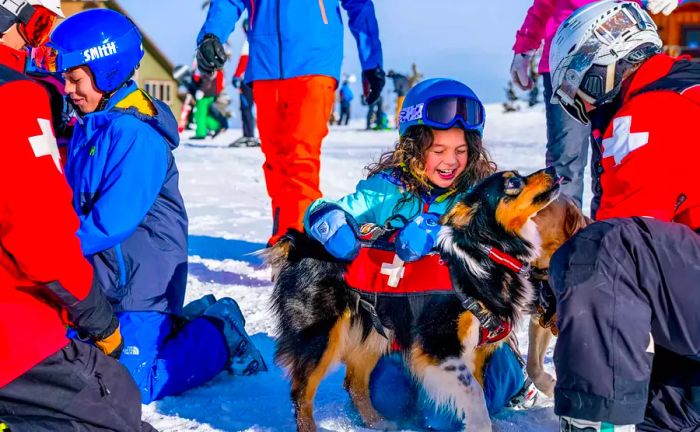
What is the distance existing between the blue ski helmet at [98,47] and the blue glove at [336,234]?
4.02 ft

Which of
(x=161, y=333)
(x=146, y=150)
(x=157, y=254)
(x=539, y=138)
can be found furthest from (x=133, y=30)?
(x=539, y=138)

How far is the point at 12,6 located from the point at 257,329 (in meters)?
2.32

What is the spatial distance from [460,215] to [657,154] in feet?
2.89

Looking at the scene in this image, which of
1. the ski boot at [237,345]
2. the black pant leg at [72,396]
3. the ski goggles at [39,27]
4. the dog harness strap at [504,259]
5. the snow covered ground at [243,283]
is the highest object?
the ski goggles at [39,27]

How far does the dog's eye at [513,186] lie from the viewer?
2.67m

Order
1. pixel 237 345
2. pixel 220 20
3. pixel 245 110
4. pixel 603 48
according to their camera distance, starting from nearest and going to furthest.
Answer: pixel 603 48 → pixel 237 345 → pixel 220 20 → pixel 245 110

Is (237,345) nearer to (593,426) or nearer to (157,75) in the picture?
(593,426)

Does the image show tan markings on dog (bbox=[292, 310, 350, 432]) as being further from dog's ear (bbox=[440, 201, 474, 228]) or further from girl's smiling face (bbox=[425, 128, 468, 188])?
girl's smiling face (bbox=[425, 128, 468, 188])

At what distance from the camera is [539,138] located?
18.4 meters

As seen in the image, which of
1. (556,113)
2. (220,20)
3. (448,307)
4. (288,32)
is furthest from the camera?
(220,20)

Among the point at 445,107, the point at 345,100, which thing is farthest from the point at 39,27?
the point at 345,100

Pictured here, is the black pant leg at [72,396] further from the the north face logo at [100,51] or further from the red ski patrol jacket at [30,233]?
the the north face logo at [100,51]

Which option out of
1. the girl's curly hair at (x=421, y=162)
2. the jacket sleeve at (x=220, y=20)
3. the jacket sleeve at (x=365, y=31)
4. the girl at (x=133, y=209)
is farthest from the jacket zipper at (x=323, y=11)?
the girl's curly hair at (x=421, y=162)

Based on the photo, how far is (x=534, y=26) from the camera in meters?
4.86
